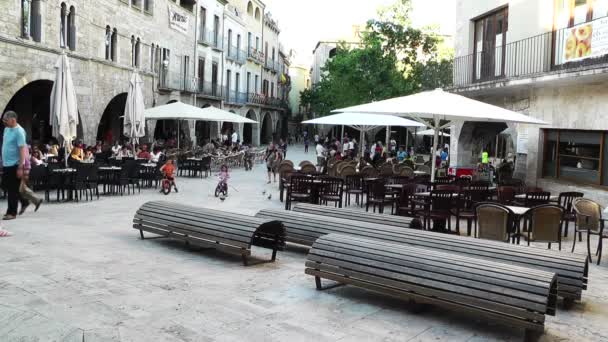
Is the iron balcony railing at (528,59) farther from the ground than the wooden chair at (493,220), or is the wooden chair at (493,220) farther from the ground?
the iron balcony railing at (528,59)

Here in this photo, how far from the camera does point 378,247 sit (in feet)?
20.2

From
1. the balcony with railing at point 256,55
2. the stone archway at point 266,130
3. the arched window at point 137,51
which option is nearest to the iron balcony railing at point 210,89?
the arched window at point 137,51

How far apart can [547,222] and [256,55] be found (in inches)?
1673

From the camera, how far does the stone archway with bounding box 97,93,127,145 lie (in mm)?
25984

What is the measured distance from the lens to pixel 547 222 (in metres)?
8.57

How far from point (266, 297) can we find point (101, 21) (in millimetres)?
19577

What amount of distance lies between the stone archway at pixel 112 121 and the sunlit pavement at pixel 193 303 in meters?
18.4

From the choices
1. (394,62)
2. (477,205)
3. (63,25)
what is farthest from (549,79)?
(394,62)

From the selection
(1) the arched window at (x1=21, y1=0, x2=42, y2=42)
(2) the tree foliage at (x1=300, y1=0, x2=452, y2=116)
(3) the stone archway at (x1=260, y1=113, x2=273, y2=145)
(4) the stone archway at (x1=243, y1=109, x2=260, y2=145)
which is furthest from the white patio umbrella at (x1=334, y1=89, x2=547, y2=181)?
(3) the stone archway at (x1=260, y1=113, x2=273, y2=145)

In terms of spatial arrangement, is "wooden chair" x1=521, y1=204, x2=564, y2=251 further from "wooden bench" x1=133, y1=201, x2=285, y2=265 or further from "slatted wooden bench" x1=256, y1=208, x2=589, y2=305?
"wooden bench" x1=133, y1=201, x2=285, y2=265

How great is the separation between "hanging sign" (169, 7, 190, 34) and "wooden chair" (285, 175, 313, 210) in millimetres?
19735

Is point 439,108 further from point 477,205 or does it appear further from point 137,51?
point 137,51

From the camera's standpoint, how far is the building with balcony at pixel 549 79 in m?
12.9

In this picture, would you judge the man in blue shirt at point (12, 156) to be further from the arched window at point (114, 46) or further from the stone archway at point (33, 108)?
the arched window at point (114, 46)
